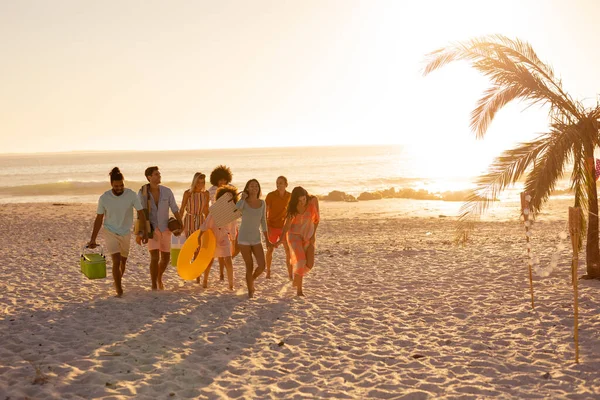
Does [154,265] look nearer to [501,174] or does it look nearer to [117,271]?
[117,271]

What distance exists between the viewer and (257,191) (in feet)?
27.0

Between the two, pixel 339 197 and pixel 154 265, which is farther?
pixel 339 197

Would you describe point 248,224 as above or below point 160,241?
above

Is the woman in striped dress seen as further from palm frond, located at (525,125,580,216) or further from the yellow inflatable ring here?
palm frond, located at (525,125,580,216)

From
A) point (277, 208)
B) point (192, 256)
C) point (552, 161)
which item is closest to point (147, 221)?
point (192, 256)

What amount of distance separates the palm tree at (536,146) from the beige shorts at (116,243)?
5.03 metres

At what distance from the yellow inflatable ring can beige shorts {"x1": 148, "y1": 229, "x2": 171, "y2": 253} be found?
1.19ft

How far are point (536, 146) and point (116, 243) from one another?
636cm

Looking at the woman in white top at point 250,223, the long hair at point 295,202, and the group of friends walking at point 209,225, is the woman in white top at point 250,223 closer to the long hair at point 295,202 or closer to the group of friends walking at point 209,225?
the group of friends walking at point 209,225

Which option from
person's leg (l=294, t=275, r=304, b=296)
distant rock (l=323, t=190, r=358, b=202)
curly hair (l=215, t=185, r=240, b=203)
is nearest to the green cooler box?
curly hair (l=215, t=185, r=240, b=203)

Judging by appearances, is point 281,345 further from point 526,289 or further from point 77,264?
point 77,264

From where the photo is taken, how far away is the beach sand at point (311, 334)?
5117 millimetres

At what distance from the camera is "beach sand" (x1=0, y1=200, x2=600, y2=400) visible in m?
5.12

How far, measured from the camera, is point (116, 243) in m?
7.84
